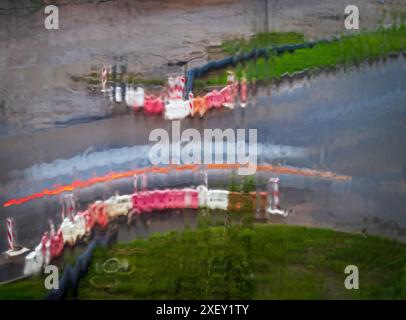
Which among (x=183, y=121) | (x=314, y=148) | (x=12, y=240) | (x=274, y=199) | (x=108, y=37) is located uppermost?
(x=108, y=37)

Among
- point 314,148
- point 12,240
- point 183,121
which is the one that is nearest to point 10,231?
point 12,240

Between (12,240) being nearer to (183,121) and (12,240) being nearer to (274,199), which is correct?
(183,121)

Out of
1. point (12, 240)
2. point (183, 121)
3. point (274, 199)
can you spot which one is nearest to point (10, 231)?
point (12, 240)

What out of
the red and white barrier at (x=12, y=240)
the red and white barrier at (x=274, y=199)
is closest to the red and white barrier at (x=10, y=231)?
the red and white barrier at (x=12, y=240)

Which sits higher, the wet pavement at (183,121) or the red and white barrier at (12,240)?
the wet pavement at (183,121)

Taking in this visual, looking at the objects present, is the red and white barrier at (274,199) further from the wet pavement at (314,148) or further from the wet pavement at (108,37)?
the wet pavement at (108,37)

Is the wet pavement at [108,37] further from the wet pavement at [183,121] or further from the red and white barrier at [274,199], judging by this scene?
the red and white barrier at [274,199]

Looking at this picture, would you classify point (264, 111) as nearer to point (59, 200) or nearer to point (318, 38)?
point (318, 38)

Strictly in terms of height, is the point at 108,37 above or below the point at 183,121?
above

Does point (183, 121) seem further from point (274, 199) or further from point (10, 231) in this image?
point (10, 231)

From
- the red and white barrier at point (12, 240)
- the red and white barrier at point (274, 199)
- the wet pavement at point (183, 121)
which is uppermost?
the wet pavement at point (183, 121)
